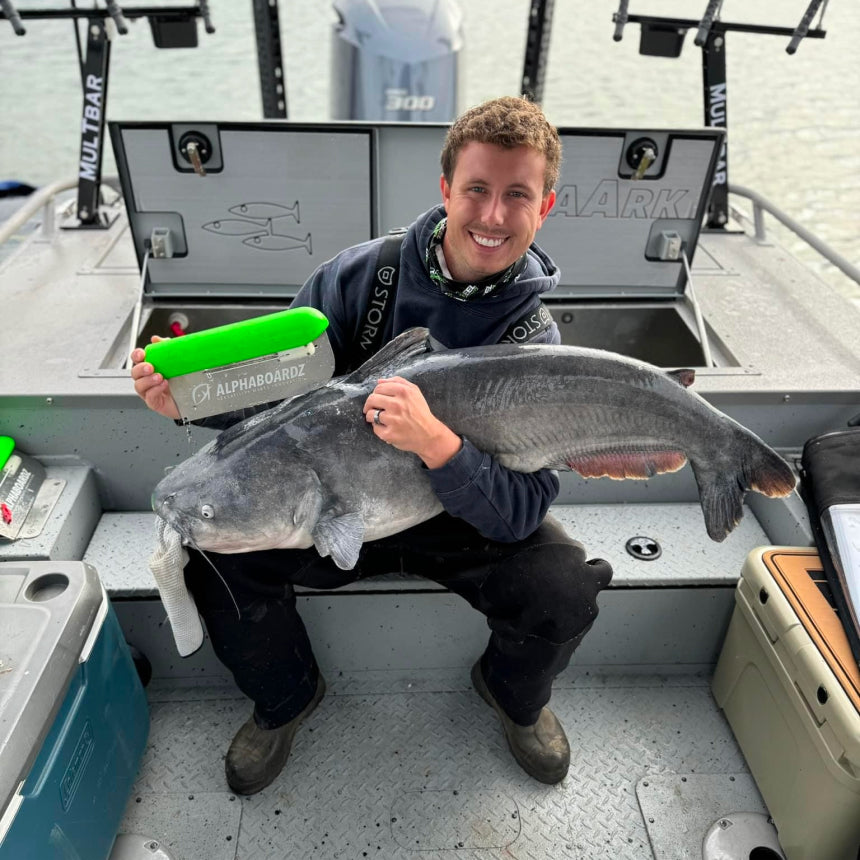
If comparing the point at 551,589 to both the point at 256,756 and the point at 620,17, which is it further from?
the point at 620,17

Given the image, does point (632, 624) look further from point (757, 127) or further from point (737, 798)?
point (757, 127)

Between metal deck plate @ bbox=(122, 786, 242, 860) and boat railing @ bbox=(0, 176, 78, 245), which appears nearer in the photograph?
metal deck plate @ bbox=(122, 786, 242, 860)

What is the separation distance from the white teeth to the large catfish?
9.8 inches

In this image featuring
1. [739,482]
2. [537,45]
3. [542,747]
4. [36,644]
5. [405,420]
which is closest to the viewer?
[405,420]

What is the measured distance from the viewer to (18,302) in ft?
9.74

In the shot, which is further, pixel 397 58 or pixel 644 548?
pixel 397 58

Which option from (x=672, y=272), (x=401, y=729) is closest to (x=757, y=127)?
(x=672, y=272)

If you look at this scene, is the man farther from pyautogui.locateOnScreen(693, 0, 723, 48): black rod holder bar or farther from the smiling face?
pyautogui.locateOnScreen(693, 0, 723, 48): black rod holder bar

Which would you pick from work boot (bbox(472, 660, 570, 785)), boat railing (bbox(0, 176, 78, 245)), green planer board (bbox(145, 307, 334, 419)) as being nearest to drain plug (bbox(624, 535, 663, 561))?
work boot (bbox(472, 660, 570, 785))

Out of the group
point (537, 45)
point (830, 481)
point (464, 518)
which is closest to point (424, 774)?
point (464, 518)

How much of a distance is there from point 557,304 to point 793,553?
147cm

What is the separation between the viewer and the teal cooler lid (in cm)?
142

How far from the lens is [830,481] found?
84.6 inches

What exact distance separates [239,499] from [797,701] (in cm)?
150
